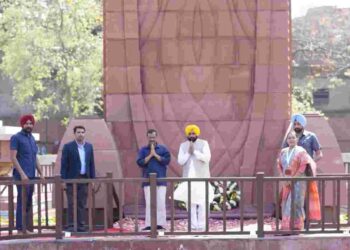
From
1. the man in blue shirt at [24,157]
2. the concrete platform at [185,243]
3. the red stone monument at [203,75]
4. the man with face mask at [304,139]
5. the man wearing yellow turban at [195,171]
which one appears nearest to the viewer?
the concrete platform at [185,243]

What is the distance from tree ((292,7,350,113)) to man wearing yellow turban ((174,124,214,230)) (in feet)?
52.7

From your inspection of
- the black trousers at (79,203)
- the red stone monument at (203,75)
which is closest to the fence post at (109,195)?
the black trousers at (79,203)

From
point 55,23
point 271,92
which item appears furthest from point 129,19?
point 55,23

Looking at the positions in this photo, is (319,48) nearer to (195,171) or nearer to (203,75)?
(203,75)

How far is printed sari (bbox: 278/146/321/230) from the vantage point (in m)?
9.30

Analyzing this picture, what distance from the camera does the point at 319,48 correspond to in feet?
93.2

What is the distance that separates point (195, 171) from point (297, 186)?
57.6 inches

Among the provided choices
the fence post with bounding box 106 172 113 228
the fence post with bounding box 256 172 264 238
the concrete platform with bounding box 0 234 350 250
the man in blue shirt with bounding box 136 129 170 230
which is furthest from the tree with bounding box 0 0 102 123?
the fence post with bounding box 256 172 264 238

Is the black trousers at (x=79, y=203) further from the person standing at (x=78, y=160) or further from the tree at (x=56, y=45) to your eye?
the tree at (x=56, y=45)

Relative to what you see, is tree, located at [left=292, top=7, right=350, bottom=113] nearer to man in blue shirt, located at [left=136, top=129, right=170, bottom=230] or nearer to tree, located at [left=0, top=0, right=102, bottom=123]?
tree, located at [left=0, top=0, right=102, bottom=123]

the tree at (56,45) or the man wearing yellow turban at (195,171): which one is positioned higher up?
the tree at (56,45)

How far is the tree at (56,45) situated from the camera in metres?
25.8

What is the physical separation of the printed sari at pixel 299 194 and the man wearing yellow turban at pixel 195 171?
1.07 metres

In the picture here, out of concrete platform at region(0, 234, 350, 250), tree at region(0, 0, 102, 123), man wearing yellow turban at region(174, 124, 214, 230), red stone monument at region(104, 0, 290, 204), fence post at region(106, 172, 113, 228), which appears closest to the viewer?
concrete platform at region(0, 234, 350, 250)
